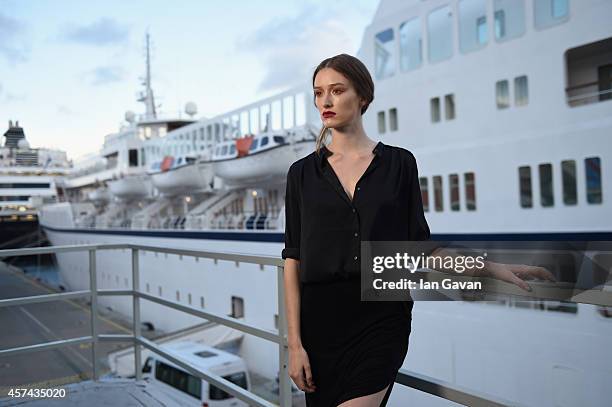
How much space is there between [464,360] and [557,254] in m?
7.35

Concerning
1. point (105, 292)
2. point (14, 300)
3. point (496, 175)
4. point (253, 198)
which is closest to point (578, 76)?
point (496, 175)

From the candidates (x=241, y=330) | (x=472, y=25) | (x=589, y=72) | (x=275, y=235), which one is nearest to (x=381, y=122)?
(x=472, y=25)

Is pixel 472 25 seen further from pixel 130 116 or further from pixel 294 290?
pixel 130 116

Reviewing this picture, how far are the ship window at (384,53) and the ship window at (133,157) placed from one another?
18.8 metres

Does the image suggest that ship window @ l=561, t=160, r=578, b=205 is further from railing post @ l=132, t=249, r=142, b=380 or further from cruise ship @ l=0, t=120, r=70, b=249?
cruise ship @ l=0, t=120, r=70, b=249

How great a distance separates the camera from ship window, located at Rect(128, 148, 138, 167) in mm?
26625

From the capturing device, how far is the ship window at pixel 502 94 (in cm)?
850

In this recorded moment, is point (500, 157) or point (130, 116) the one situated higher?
point (130, 116)

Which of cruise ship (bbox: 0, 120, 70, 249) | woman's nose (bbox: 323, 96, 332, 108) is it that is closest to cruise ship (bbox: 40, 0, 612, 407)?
woman's nose (bbox: 323, 96, 332, 108)

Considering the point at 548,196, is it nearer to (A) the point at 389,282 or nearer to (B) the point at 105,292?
(B) the point at 105,292

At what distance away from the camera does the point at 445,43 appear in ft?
31.1

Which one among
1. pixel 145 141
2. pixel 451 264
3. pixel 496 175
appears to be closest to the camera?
pixel 451 264

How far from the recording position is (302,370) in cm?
162

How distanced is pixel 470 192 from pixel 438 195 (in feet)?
2.12
